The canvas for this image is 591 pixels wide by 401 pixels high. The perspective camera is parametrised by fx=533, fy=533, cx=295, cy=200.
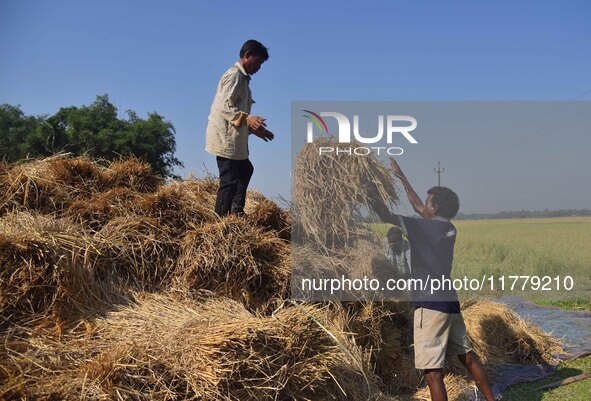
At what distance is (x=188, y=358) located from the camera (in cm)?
264

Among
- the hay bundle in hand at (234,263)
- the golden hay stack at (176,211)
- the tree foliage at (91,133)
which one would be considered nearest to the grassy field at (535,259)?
the hay bundle in hand at (234,263)

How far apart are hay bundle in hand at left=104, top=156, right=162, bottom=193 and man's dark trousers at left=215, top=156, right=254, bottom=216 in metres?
0.73

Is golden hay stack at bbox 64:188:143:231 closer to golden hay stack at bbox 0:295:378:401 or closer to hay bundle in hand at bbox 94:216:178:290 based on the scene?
hay bundle in hand at bbox 94:216:178:290

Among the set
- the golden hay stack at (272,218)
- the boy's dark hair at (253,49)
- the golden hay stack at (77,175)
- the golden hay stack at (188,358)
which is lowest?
the golden hay stack at (188,358)

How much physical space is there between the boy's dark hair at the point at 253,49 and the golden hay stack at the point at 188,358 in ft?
6.59

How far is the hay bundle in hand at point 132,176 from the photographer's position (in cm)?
443

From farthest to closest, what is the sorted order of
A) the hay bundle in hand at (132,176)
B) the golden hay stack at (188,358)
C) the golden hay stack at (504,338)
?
1. the golden hay stack at (504,338)
2. the hay bundle in hand at (132,176)
3. the golden hay stack at (188,358)

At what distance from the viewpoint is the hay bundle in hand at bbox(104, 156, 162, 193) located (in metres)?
4.43

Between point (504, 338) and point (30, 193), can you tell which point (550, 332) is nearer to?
point (504, 338)

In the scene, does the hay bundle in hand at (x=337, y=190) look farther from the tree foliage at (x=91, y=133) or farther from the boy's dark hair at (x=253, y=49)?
the tree foliage at (x=91, y=133)

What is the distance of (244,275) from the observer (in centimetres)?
358

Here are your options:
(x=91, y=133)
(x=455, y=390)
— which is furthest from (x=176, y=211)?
(x=91, y=133)

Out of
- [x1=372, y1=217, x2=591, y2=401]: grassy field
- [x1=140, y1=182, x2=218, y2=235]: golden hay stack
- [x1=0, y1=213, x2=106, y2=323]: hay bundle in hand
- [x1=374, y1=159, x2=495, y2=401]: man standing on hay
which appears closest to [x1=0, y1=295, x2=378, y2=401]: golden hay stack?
[x1=0, y1=213, x2=106, y2=323]: hay bundle in hand

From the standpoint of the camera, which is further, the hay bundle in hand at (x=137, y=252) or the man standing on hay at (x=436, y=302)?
the man standing on hay at (x=436, y=302)
